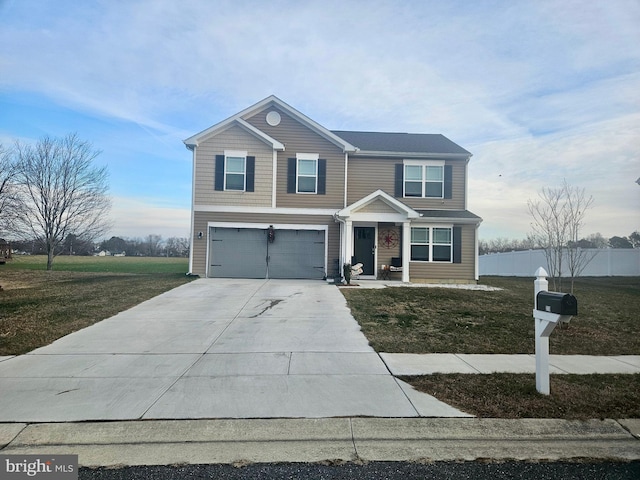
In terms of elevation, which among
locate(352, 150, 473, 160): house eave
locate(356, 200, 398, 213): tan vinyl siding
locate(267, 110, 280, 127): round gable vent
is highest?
locate(267, 110, 280, 127): round gable vent

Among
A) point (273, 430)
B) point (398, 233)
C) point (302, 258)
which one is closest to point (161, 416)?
point (273, 430)

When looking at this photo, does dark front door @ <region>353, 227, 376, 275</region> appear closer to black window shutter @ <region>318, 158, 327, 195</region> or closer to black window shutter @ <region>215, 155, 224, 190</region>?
black window shutter @ <region>318, 158, 327, 195</region>

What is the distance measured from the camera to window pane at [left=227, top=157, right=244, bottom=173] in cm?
1683

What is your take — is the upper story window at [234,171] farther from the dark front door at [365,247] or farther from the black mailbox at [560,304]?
the black mailbox at [560,304]

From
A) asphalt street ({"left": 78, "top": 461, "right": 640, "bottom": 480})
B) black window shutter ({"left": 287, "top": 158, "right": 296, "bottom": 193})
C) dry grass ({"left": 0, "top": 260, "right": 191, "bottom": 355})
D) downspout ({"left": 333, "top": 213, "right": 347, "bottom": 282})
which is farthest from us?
black window shutter ({"left": 287, "top": 158, "right": 296, "bottom": 193})

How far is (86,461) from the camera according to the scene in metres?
3.48

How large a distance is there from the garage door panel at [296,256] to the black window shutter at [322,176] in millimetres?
1932

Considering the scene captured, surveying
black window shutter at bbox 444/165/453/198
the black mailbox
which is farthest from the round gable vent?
the black mailbox

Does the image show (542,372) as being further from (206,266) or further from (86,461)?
(206,266)

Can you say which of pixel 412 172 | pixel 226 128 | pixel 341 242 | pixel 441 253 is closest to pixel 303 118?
pixel 226 128

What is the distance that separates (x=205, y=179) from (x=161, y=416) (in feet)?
44.4

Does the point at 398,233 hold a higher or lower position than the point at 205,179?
lower

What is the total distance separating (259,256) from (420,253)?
694 centimetres

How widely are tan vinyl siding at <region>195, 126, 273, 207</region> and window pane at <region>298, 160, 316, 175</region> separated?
1239 millimetres
